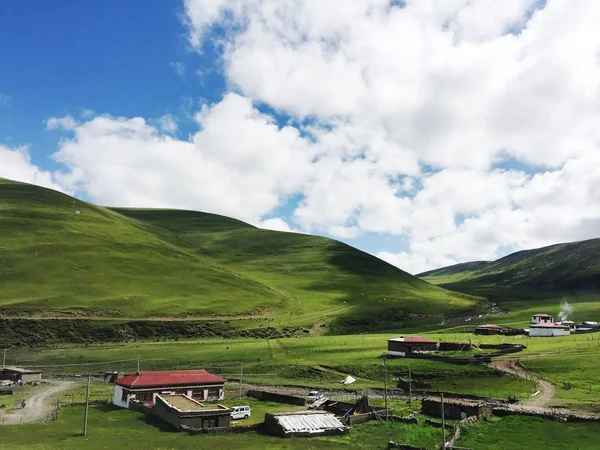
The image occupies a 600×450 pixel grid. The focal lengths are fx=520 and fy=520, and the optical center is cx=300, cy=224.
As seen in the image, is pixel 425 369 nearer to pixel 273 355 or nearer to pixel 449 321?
pixel 273 355

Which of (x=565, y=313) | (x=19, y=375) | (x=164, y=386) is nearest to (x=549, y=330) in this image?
(x=565, y=313)

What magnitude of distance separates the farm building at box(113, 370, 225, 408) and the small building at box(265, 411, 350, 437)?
22.9 m

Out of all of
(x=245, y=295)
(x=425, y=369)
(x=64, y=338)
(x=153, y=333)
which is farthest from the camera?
(x=245, y=295)

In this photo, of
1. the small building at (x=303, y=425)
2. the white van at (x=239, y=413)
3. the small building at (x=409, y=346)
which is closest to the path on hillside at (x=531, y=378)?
the small building at (x=409, y=346)

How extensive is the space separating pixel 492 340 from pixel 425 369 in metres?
31.0

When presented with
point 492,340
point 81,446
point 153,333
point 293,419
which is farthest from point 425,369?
point 153,333

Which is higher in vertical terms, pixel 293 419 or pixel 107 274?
pixel 107 274

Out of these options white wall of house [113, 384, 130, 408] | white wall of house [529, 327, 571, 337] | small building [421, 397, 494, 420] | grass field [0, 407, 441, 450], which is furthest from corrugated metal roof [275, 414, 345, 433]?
white wall of house [529, 327, 571, 337]

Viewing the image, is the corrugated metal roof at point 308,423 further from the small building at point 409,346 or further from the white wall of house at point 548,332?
the white wall of house at point 548,332

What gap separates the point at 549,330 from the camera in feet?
375

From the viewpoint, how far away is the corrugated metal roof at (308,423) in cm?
5103

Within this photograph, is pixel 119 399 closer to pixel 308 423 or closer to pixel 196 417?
pixel 196 417

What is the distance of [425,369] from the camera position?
85.6 meters

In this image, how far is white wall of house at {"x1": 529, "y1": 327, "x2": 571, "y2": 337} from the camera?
113 m
